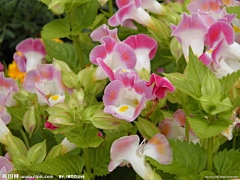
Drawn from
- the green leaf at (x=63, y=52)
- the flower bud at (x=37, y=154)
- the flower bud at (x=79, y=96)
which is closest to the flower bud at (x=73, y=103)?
the flower bud at (x=79, y=96)

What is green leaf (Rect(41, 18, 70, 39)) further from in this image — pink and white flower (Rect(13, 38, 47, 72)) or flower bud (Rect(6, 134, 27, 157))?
flower bud (Rect(6, 134, 27, 157))

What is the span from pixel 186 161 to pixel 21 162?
0.94ft

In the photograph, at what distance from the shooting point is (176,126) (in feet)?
1.91

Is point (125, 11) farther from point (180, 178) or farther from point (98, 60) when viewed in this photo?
point (180, 178)

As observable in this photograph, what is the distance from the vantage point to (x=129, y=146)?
52cm

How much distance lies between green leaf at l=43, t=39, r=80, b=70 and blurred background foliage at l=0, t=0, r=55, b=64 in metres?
0.86

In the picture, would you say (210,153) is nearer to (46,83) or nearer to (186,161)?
(186,161)

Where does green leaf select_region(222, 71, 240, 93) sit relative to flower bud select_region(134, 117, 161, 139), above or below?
above

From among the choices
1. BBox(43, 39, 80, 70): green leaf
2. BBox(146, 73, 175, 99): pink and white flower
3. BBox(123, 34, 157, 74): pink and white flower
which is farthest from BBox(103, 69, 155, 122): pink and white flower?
BBox(43, 39, 80, 70): green leaf

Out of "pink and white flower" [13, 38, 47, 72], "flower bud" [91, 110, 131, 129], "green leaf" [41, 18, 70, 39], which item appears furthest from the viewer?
"pink and white flower" [13, 38, 47, 72]

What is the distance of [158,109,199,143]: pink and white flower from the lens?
0.58 m

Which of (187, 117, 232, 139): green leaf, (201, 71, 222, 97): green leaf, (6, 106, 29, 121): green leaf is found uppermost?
(201, 71, 222, 97): green leaf

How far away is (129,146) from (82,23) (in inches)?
15.4

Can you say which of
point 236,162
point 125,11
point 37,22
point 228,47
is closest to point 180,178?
point 236,162
